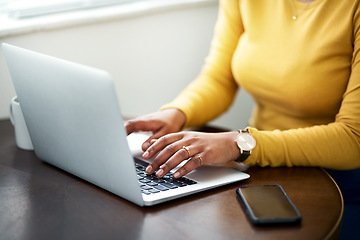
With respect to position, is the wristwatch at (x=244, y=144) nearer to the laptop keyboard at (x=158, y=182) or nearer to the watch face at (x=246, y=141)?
the watch face at (x=246, y=141)

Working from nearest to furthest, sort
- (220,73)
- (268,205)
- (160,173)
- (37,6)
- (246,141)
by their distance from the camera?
(268,205) → (160,173) → (246,141) → (220,73) → (37,6)

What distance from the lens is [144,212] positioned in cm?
74

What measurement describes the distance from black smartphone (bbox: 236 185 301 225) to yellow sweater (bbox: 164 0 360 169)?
0.15 metres

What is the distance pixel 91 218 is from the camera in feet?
2.37

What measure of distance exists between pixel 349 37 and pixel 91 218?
2.43ft

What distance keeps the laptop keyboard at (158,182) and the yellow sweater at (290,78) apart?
Result: 0.62ft

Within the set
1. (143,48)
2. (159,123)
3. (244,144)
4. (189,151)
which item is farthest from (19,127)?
(143,48)

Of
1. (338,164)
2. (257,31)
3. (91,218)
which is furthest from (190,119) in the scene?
(91,218)

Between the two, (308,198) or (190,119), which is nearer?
(308,198)

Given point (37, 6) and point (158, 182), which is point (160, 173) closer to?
point (158, 182)

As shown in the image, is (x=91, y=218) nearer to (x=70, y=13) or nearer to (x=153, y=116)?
(x=153, y=116)

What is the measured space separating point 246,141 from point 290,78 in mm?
275

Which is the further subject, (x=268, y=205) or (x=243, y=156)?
(x=243, y=156)

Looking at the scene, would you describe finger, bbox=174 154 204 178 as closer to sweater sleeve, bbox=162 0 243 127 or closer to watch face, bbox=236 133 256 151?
watch face, bbox=236 133 256 151
